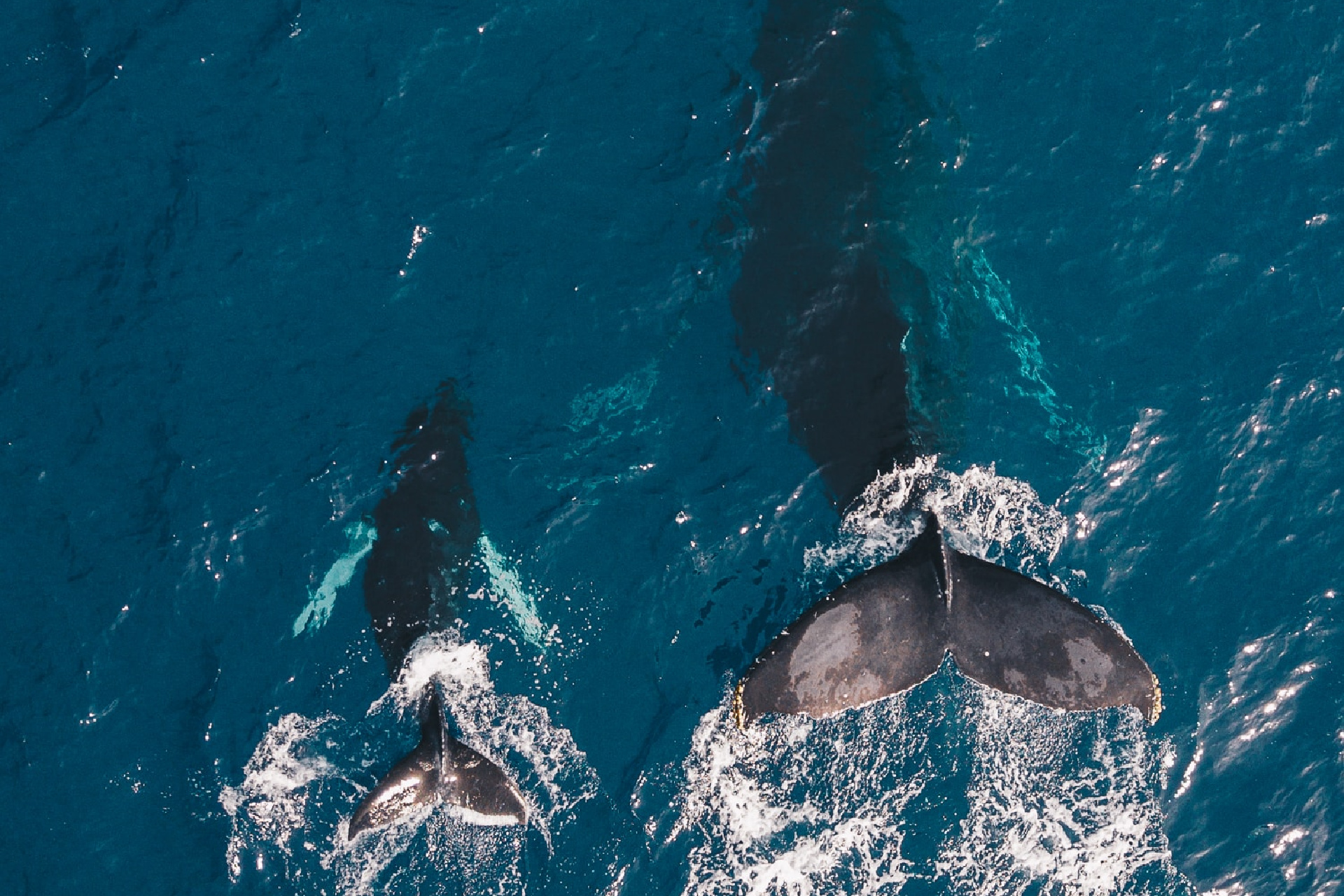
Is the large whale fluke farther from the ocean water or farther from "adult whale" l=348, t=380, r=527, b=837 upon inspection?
"adult whale" l=348, t=380, r=527, b=837

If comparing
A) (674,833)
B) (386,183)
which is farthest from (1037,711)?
(386,183)

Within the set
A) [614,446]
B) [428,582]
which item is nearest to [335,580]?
[428,582]

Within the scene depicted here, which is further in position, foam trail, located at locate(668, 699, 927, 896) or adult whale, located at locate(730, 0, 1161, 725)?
foam trail, located at locate(668, 699, 927, 896)

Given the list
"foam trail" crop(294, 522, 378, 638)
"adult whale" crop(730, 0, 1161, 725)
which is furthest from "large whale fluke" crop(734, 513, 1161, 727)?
"foam trail" crop(294, 522, 378, 638)

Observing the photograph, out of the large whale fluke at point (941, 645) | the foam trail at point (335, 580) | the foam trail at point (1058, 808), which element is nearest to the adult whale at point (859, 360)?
the large whale fluke at point (941, 645)

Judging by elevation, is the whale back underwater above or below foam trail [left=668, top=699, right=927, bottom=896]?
above

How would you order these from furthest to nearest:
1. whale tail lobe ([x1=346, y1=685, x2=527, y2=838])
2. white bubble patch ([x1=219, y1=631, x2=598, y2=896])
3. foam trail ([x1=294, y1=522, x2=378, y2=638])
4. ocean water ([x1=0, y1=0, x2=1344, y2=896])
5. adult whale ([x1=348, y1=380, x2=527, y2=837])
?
1. foam trail ([x1=294, y1=522, x2=378, y2=638])
2. ocean water ([x1=0, y1=0, x2=1344, y2=896])
3. white bubble patch ([x1=219, y1=631, x2=598, y2=896])
4. adult whale ([x1=348, y1=380, x2=527, y2=837])
5. whale tail lobe ([x1=346, y1=685, x2=527, y2=838])

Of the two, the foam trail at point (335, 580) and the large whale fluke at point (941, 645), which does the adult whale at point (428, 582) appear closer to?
the foam trail at point (335, 580)
